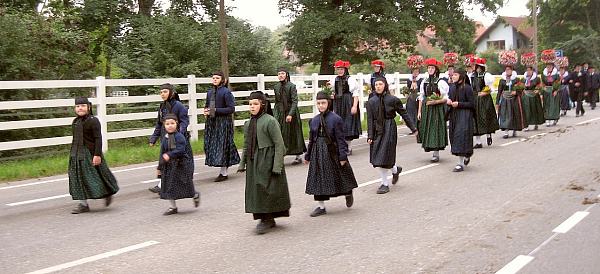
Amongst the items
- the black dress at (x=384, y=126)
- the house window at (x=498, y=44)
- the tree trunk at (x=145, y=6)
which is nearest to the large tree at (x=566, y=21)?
the house window at (x=498, y=44)

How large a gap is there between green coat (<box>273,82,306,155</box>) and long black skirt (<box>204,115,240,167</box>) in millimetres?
1556

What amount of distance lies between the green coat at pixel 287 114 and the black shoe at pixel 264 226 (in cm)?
525

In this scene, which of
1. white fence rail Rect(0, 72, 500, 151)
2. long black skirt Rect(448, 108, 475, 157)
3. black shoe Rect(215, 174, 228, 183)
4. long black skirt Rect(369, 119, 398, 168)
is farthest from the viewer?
white fence rail Rect(0, 72, 500, 151)

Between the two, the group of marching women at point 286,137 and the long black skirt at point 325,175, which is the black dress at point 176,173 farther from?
the long black skirt at point 325,175

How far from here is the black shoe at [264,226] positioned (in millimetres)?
7223

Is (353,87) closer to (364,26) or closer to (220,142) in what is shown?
(220,142)

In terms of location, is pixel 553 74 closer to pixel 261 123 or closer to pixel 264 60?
pixel 264 60

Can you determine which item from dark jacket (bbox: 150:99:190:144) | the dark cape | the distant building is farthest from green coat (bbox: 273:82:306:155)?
the distant building

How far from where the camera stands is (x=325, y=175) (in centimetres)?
817

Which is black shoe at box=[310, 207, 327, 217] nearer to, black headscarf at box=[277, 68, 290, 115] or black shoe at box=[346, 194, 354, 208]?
black shoe at box=[346, 194, 354, 208]

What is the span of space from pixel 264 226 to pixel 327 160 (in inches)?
53.4

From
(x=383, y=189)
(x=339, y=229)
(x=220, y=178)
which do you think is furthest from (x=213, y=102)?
(x=339, y=229)

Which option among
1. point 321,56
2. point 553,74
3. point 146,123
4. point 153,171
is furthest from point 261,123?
point 321,56

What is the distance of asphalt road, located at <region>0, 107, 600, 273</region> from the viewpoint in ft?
19.5
